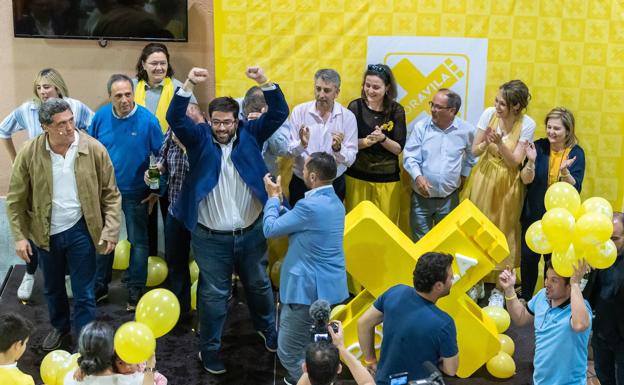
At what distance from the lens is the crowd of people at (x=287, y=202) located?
11.8 feet

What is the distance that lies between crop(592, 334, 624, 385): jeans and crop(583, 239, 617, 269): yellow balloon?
0.63m

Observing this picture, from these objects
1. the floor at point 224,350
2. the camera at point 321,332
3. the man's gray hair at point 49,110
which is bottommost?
the floor at point 224,350

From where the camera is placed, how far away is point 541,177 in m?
5.49

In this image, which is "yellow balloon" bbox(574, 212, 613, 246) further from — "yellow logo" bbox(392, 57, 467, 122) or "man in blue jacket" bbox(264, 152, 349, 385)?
"yellow logo" bbox(392, 57, 467, 122)

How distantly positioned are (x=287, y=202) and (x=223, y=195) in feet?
1.78

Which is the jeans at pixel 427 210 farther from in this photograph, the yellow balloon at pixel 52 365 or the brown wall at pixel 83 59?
the yellow balloon at pixel 52 365

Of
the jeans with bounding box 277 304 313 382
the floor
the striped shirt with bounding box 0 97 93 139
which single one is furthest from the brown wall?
the jeans with bounding box 277 304 313 382

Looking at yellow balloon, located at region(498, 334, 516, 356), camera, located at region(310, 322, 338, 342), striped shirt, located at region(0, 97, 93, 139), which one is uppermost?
striped shirt, located at region(0, 97, 93, 139)

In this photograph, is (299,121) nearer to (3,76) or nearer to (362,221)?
(362,221)

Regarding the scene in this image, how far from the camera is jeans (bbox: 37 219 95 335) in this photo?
15.5 feet

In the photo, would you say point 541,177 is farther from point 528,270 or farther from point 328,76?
point 328,76

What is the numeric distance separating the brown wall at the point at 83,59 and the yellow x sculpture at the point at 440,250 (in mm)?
1996

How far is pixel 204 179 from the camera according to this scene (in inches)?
175

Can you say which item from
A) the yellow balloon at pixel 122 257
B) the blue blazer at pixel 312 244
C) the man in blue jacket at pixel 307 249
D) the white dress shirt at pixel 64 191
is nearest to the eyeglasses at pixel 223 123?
the man in blue jacket at pixel 307 249
